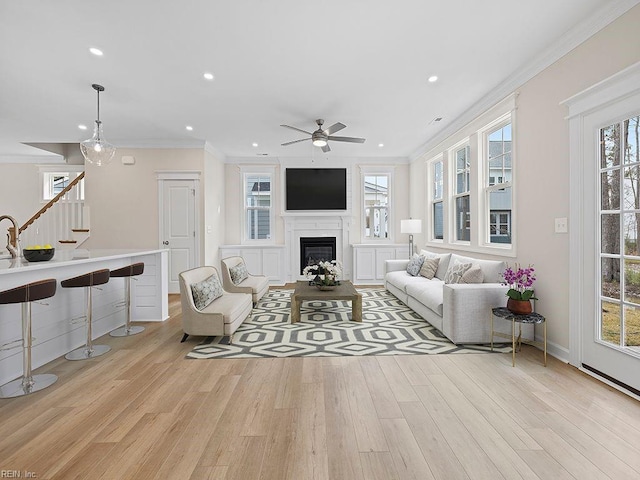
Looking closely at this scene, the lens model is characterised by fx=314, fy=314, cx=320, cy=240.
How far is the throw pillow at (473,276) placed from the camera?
3.68m

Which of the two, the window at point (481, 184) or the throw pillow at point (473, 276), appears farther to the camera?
the window at point (481, 184)

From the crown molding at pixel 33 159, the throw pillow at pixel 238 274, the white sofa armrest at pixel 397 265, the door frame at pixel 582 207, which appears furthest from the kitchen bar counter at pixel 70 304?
the crown molding at pixel 33 159

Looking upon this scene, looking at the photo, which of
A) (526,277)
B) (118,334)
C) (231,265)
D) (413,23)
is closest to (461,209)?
(526,277)

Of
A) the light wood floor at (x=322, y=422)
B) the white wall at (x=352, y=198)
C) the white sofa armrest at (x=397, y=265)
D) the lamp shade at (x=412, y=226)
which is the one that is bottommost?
the light wood floor at (x=322, y=422)

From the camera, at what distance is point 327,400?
2258 millimetres

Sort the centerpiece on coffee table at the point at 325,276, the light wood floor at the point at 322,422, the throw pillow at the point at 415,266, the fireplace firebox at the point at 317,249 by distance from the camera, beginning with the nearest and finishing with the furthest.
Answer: the light wood floor at the point at 322,422 → the centerpiece on coffee table at the point at 325,276 → the throw pillow at the point at 415,266 → the fireplace firebox at the point at 317,249

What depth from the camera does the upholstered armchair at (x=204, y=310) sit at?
132 inches

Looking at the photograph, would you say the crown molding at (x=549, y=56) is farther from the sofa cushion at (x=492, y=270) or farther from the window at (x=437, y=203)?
the sofa cushion at (x=492, y=270)

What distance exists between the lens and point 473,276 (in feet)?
12.2

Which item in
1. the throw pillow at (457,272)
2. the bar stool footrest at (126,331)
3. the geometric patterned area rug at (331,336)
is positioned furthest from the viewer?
the throw pillow at (457,272)

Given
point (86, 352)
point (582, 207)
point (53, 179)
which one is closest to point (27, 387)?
point (86, 352)

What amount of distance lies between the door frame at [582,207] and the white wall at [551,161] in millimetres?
94

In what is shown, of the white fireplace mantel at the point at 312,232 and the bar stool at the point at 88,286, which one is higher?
the white fireplace mantel at the point at 312,232

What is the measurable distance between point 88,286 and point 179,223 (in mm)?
3064
